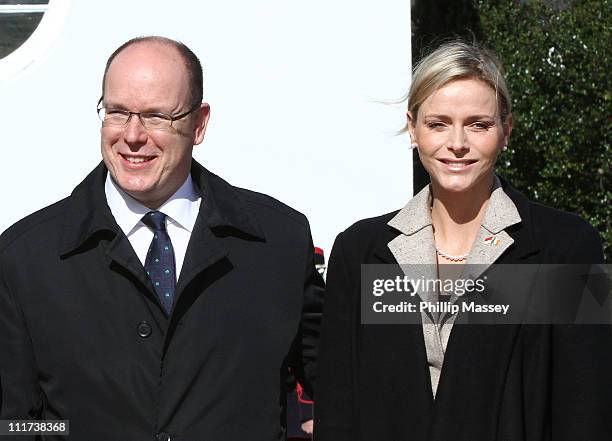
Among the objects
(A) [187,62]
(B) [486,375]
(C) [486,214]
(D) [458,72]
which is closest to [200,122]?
(A) [187,62]

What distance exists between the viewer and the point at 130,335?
2727mm

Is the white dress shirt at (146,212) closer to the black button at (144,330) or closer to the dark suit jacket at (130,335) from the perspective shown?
the dark suit jacket at (130,335)

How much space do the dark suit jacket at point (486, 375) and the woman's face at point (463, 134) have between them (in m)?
0.17

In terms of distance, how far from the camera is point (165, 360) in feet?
8.95

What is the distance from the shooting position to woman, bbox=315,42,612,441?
254 centimetres

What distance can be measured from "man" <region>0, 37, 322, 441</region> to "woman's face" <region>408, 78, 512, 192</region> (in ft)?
1.98

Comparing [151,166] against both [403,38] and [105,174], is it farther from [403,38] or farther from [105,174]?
[403,38]

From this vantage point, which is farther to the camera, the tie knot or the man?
the tie knot

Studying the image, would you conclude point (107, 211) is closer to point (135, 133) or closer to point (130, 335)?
point (135, 133)

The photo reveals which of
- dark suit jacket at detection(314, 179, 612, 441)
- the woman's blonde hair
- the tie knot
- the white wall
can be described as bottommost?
dark suit jacket at detection(314, 179, 612, 441)

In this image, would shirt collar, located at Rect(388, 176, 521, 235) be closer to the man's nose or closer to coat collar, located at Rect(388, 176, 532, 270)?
coat collar, located at Rect(388, 176, 532, 270)

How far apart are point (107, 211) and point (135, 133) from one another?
0.24m

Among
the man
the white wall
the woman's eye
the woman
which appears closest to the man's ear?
the man

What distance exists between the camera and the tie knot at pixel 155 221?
2.85 m
